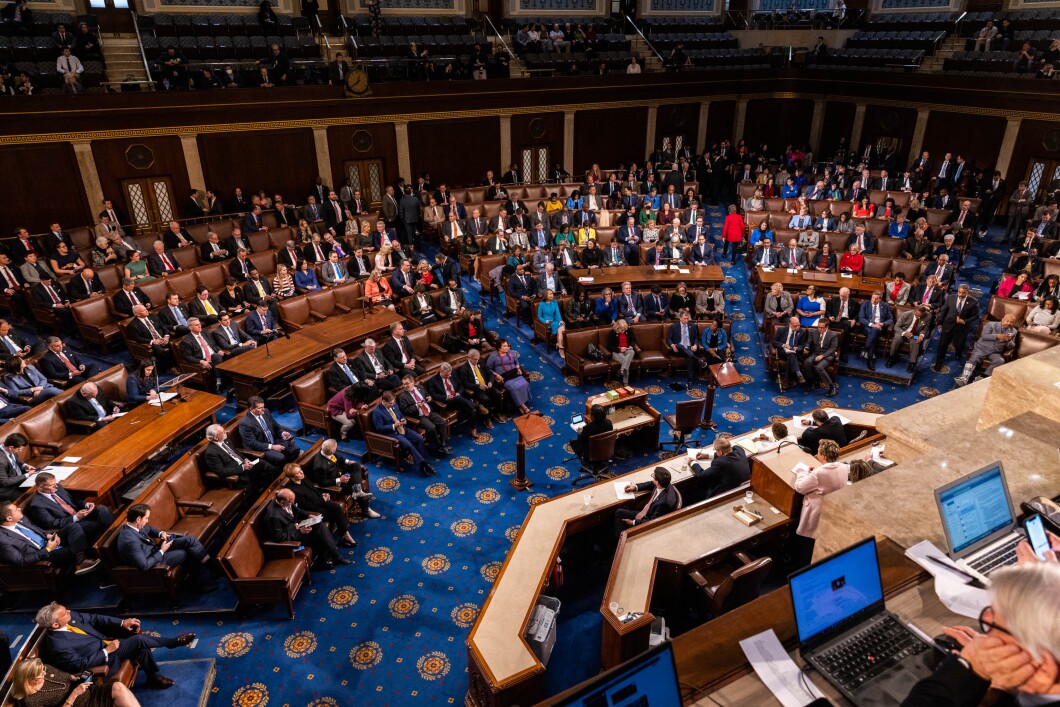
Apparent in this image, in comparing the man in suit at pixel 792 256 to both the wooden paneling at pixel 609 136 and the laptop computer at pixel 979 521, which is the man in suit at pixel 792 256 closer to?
the wooden paneling at pixel 609 136

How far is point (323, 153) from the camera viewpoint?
1631 centimetres

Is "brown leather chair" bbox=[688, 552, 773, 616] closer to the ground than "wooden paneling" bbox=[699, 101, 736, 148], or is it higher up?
closer to the ground

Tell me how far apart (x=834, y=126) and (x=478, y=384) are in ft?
59.0

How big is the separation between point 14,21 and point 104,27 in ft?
6.10

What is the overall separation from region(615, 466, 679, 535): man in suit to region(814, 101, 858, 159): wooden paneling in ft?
62.7

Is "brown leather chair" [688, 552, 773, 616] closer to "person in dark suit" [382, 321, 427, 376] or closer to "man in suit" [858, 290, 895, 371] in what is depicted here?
"person in dark suit" [382, 321, 427, 376]

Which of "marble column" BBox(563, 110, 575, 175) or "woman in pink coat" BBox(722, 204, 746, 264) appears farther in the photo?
"marble column" BBox(563, 110, 575, 175)

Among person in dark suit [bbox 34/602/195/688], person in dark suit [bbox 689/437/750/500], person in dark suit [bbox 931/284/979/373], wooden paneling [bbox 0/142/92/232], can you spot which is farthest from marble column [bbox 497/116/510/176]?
person in dark suit [bbox 34/602/195/688]

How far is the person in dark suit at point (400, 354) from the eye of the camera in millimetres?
9625

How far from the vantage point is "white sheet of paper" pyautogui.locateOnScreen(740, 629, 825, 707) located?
2732 mm

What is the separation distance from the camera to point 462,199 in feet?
56.2

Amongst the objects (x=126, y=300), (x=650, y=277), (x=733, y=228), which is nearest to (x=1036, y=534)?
(x=650, y=277)

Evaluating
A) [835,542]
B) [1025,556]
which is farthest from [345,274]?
[1025,556]

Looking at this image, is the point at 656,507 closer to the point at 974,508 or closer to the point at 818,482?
the point at 818,482
